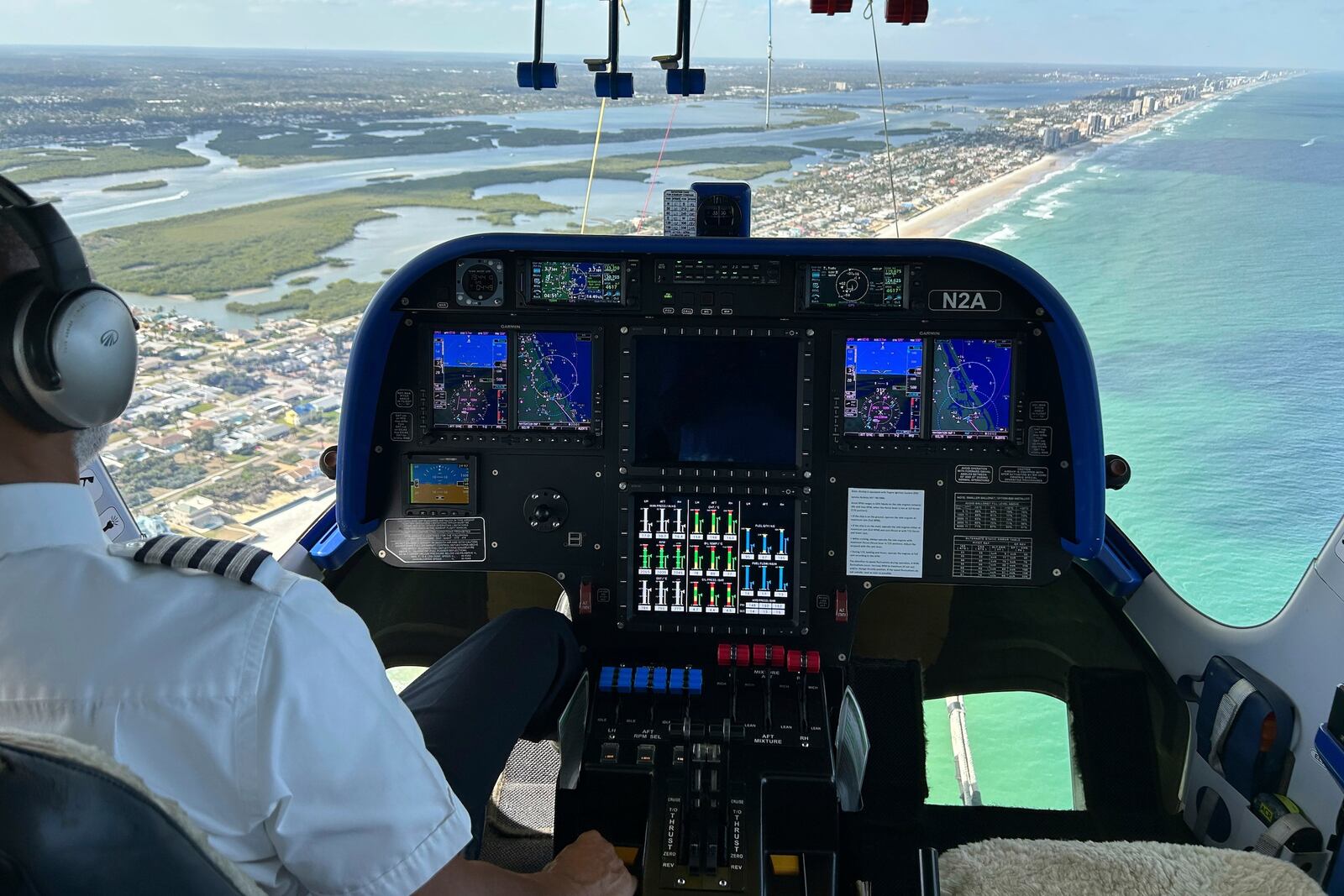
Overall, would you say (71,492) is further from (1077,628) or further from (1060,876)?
(1077,628)

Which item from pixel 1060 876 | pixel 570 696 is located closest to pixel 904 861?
pixel 1060 876

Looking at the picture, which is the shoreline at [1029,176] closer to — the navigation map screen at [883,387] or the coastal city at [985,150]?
the coastal city at [985,150]

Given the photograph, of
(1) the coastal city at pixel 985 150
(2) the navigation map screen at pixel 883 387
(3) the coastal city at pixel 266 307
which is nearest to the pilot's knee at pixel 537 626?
(3) the coastal city at pixel 266 307

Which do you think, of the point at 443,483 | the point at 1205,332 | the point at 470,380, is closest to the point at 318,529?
the point at 443,483

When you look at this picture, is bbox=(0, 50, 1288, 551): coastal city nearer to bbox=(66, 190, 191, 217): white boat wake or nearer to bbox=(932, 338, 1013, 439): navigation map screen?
bbox=(66, 190, 191, 217): white boat wake

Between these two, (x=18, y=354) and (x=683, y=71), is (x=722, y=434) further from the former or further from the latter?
(x=18, y=354)

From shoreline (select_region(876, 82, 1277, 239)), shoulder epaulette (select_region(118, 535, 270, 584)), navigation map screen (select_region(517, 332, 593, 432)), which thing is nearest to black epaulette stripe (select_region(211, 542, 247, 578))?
shoulder epaulette (select_region(118, 535, 270, 584))
